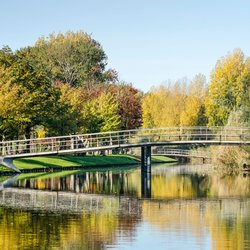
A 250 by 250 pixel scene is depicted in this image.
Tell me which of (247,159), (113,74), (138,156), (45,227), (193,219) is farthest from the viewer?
(113,74)

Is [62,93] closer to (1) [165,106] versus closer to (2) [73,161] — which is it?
(2) [73,161]

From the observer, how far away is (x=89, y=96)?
112 meters

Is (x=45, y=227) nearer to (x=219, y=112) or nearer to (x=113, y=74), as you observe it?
(x=219, y=112)

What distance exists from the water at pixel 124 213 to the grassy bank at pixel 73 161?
10.7 meters

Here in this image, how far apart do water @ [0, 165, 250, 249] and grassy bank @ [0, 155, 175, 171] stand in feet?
A: 35.0

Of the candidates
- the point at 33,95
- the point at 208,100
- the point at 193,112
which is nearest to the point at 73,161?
the point at 33,95

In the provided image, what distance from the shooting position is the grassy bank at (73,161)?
253 ft

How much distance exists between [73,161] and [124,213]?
48.5 meters

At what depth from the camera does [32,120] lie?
80.8 m

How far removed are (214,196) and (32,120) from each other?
33347mm

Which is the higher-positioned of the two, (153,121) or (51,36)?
(51,36)

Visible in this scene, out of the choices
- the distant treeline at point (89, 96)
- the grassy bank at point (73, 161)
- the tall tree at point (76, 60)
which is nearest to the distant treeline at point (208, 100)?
the distant treeline at point (89, 96)

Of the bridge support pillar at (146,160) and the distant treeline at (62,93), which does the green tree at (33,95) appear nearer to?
the distant treeline at (62,93)

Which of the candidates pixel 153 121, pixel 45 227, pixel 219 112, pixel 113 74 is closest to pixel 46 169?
pixel 219 112
